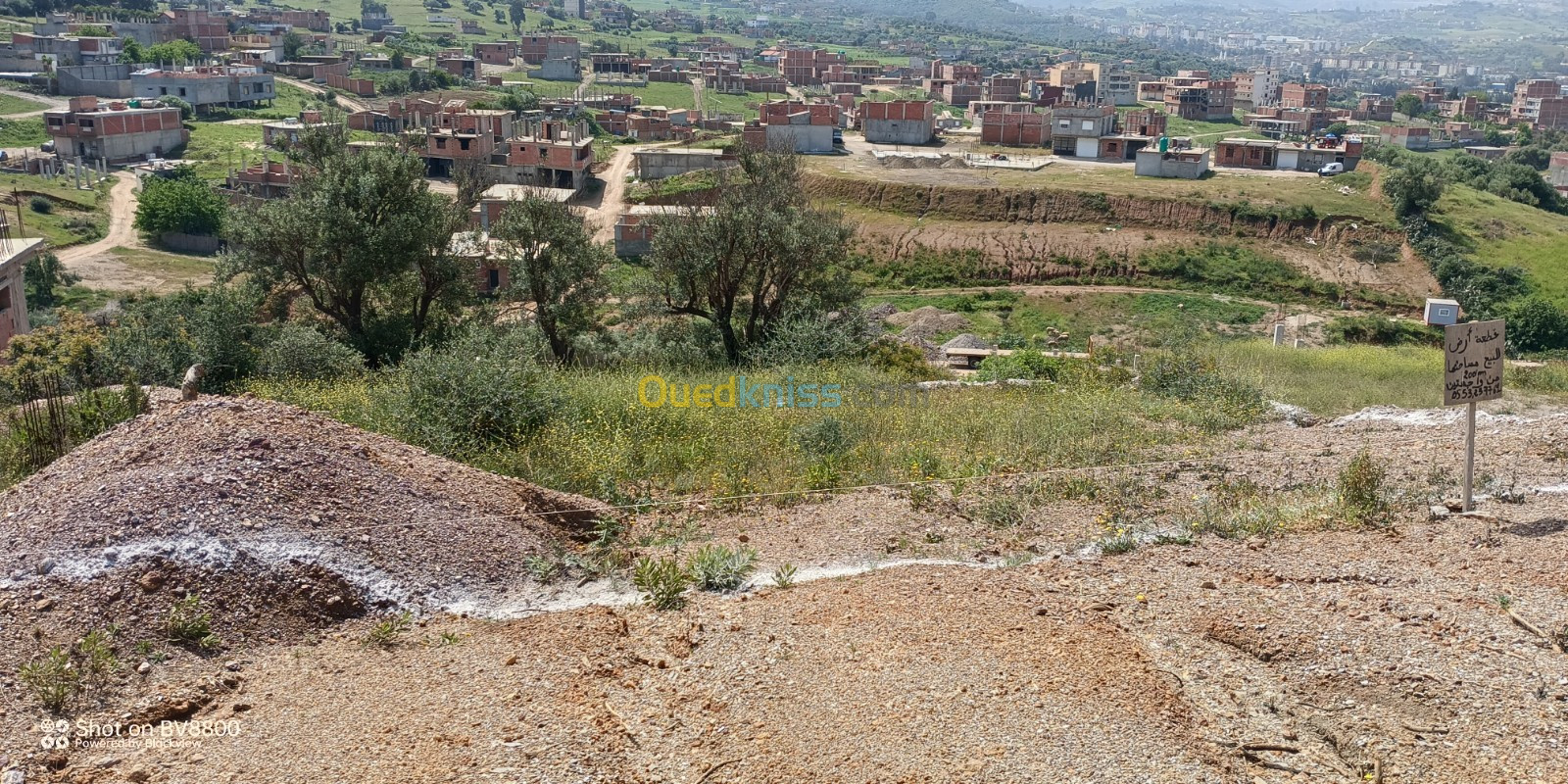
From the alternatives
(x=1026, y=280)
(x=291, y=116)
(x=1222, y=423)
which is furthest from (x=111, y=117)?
(x=1222, y=423)

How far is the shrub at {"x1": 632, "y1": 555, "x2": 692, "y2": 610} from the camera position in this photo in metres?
6.45

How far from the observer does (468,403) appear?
9547 mm

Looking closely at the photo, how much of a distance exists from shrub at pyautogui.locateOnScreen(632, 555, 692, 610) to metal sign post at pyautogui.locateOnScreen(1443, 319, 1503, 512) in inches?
207

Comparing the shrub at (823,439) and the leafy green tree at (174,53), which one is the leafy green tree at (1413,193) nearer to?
the shrub at (823,439)

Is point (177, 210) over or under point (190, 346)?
under

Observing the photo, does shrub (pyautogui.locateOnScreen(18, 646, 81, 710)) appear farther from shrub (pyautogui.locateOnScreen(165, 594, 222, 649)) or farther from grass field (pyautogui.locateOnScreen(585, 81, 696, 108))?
grass field (pyautogui.locateOnScreen(585, 81, 696, 108))

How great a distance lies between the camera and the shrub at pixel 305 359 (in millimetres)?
13375

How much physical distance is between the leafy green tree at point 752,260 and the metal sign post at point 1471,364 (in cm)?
1122

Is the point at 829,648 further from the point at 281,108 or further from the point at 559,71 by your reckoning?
the point at 559,71

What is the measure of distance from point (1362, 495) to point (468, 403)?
23.3 feet

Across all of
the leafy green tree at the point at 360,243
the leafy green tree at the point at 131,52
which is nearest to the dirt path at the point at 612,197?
the leafy green tree at the point at 360,243

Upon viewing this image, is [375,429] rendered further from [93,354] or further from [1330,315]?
[1330,315]

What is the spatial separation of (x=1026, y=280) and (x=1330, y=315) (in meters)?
10.4

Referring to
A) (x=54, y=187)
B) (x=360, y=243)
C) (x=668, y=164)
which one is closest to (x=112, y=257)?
(x=54, y=187)
